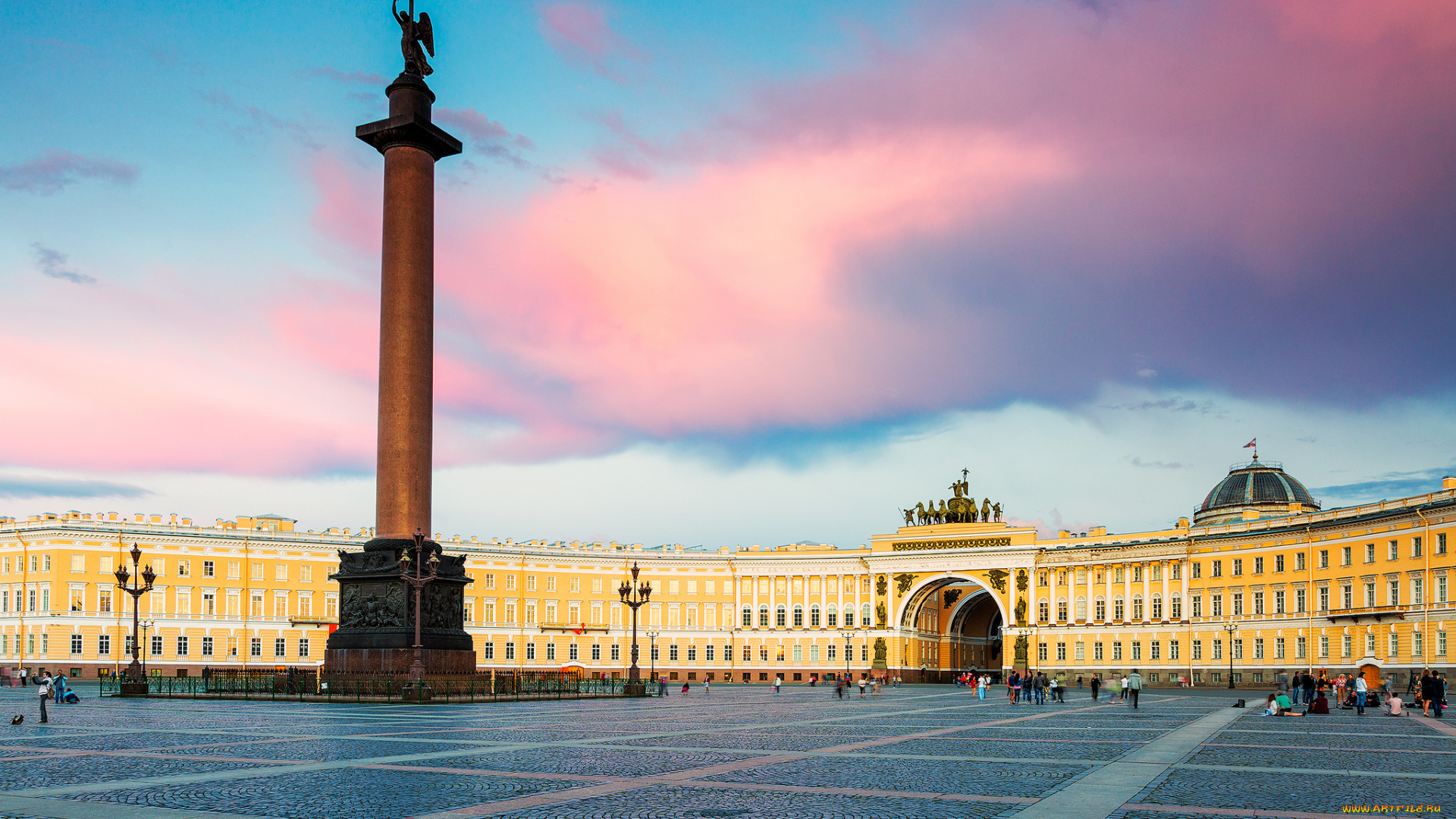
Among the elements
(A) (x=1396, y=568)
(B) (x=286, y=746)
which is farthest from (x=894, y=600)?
(B) (x=286, y=746)

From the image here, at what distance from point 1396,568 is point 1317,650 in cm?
1277

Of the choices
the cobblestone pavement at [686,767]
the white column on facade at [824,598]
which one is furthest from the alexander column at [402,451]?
the white column on facade at [824,598]

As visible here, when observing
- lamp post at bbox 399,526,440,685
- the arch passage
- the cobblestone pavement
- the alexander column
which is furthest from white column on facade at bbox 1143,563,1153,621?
lamp post at bbox 399,526,440,685

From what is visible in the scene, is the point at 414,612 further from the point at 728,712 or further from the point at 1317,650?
the point at 1317,650

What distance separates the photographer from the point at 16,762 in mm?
21000

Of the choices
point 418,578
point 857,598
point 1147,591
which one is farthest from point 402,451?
point 857,598

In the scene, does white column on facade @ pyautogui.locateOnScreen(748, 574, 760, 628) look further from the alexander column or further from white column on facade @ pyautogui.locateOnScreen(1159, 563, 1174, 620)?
the alexander column

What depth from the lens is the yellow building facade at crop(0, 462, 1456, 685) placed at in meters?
88.7

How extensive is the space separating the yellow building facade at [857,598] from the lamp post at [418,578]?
38837 millimetres

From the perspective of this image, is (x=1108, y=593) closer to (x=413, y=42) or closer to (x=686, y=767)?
(x=413, y=42)

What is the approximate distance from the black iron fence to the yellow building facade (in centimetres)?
2798

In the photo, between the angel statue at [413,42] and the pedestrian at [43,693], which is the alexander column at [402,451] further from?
the pedestrian at [43,693]

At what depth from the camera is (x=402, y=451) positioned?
45.6m

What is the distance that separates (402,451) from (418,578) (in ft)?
16.6
